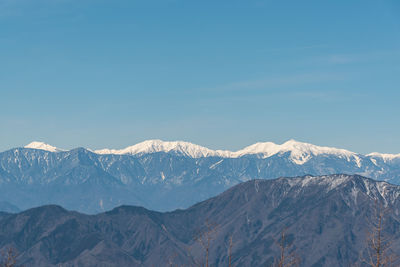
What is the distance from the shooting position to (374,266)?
154ft

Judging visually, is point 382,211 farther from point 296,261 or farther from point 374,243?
point 296,261

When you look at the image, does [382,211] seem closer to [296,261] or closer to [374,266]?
[374,266]

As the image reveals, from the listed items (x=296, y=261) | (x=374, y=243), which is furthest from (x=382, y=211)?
(x=296, y=261)

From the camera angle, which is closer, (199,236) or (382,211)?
(382,211)

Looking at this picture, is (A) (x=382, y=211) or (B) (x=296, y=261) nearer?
(A) (x=382, y=211)

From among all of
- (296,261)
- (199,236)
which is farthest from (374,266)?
(199,236)

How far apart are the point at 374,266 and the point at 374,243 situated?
241 centimetres

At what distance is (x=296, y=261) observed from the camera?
166 feet

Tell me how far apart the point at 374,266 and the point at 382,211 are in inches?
171

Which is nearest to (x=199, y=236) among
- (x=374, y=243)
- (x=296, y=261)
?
(x=296, y=261)

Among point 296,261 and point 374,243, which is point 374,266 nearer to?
point 374,243

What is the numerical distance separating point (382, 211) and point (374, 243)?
A: 2.26 m

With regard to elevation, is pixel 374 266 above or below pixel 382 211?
below

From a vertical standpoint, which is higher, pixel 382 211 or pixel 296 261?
pixel 382 211
